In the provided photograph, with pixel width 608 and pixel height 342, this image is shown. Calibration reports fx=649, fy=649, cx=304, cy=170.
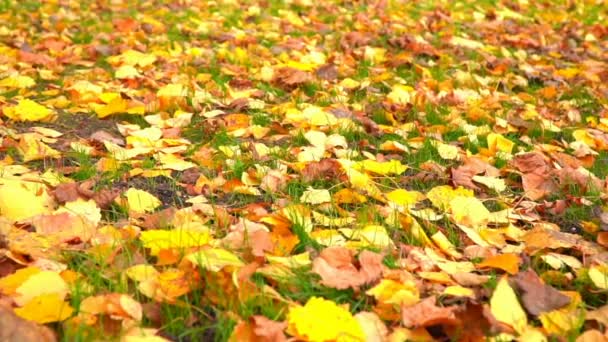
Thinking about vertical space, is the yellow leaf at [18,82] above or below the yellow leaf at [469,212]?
below

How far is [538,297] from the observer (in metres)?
1.58

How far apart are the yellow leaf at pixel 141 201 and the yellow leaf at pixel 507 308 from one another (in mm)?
1091

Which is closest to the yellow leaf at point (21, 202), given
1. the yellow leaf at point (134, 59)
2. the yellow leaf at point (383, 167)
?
the yellow leaf at point (383, 167)

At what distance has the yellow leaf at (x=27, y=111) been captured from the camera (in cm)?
283

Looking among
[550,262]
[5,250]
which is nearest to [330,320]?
[550,262]

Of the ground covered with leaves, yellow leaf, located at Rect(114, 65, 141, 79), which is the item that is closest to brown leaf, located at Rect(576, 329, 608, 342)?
the ground covered with leaves

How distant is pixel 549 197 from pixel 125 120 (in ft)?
6.13

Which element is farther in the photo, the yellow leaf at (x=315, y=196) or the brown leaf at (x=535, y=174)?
the brown leaf at (x=535, y=174)

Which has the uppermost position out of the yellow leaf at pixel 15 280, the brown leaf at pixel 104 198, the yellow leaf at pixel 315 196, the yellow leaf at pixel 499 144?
the yellow leaf at pixel 15 280

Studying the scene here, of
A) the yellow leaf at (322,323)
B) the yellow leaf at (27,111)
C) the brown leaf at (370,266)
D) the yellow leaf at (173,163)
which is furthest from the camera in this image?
the yellow leaf at (27,111)

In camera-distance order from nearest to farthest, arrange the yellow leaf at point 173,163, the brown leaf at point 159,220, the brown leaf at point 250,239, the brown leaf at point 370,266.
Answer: the brown leaf at point 370,266 < the brown leaf at point 250,239 < the brown leaf at point 159,220 < the yellow leaf at point 173,163

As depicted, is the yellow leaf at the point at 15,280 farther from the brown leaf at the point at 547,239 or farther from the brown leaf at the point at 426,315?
the brown leaf at the point at 547,239

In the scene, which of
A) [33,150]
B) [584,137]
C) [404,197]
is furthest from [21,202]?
[584,137]

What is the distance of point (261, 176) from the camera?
231 cm
